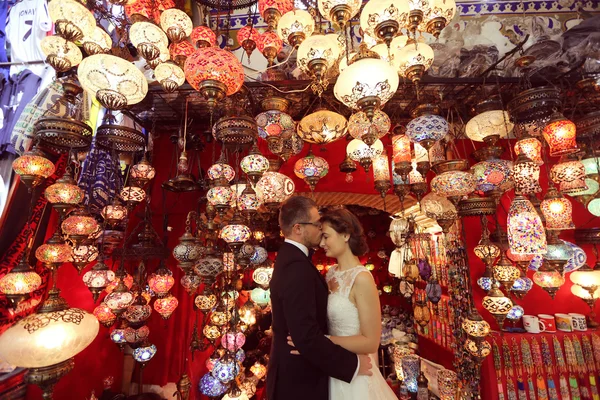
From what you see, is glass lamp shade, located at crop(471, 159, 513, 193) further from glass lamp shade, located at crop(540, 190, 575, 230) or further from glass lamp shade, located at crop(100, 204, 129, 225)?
glass lamp shade, located at crop(100, 204, 129, 225)

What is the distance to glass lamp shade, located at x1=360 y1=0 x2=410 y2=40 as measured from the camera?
1.47 m

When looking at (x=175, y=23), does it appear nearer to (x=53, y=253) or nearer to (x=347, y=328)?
(x=53, y=253)

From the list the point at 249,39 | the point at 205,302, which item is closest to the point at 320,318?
the point at 205,302

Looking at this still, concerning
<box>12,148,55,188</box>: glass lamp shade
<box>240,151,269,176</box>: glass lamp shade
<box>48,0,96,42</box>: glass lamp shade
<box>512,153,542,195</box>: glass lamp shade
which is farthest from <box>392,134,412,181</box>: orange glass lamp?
<box>12,148,55,188</box>: glass lamp shade

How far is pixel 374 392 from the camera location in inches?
58.8

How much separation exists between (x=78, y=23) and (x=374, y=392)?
2.82m

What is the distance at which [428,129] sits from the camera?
1.95m

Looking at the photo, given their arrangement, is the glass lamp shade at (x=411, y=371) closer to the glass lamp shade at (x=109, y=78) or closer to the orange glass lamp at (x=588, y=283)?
the orange glass lamp at (x=588, y=283)

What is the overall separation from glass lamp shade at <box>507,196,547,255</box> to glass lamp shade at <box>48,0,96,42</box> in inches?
131

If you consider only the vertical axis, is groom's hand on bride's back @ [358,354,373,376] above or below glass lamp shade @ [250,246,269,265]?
below

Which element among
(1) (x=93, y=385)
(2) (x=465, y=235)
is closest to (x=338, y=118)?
(2) (x=465, y=235)

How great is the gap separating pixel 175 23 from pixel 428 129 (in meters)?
1.97

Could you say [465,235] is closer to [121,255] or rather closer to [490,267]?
[490,267]

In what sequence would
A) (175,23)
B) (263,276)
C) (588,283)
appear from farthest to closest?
(588,283) → (263,276) → (175,23)
